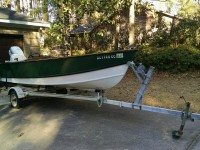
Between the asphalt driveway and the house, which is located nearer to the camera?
the asphalt driveway

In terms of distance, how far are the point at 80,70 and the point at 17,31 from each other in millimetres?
6212

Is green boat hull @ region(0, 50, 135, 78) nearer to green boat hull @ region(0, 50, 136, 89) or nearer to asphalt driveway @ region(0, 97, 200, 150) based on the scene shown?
green boat hull @ region(0, 50, 136, 89)

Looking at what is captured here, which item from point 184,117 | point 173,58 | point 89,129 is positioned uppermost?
point 173,58

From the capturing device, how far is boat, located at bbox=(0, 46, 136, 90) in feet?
19.8

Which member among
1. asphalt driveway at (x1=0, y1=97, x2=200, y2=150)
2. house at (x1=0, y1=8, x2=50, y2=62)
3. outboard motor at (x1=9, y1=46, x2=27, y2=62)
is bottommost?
asphalt driveway at (x1=0, y1=97, x2=200, y2=150)

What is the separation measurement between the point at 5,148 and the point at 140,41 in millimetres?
12271

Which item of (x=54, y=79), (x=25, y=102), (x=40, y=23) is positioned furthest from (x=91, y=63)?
(x=40, y=23)

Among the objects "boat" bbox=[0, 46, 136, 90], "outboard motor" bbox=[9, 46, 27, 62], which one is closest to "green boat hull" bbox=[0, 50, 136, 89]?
"boat" bbox=[0, 46, 136, 90]

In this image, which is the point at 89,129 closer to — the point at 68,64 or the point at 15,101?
the point at 68,64

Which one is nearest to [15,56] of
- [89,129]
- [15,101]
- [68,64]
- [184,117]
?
[15,101]

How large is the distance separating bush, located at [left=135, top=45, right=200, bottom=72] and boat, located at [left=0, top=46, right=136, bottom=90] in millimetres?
6645

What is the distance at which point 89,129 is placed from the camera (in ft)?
19.4

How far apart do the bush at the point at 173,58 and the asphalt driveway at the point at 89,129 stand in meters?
5.76

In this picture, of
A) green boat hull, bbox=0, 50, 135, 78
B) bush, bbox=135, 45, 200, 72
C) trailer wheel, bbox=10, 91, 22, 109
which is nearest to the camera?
green boat hull, bbox=0, 50, 135, 78
